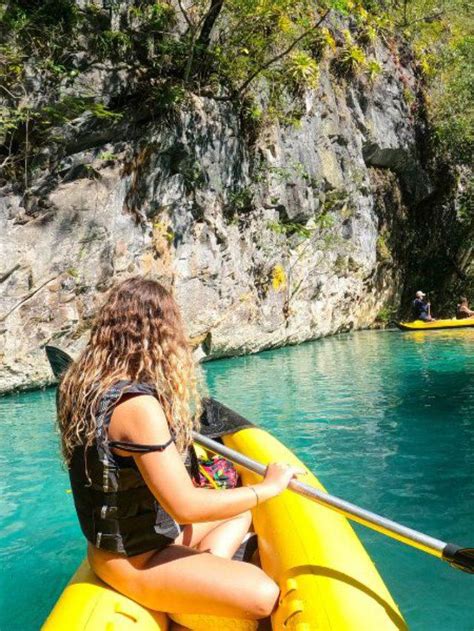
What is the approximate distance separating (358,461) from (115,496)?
3.70m

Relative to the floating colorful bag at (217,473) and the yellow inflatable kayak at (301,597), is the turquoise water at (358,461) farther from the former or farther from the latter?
the floating colorful bag at (217,473)

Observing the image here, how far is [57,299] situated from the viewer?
34.5 feet

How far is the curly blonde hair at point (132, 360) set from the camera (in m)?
2.04

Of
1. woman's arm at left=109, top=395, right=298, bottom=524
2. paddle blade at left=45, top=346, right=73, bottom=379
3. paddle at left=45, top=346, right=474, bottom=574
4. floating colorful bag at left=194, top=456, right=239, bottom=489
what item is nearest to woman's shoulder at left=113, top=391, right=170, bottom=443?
woman's arm at left=109, top=395, right=298, bottom=524

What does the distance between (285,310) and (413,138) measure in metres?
8.98

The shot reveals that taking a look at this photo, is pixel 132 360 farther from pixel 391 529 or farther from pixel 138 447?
pixel 391 529

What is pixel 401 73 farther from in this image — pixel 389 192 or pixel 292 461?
pixel 292 461

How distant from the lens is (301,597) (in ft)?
6.73

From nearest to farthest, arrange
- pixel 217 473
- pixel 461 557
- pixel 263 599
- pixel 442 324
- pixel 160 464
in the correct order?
pixel 160 464
pixel 263 599
pixel 461 557
pixel 217 473
pixel 442 324

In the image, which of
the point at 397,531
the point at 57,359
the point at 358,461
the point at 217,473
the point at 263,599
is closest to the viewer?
the point at 263,599

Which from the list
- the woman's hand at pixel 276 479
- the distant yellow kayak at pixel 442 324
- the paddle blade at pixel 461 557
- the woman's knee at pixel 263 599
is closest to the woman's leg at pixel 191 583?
the woman's knee at pixel 263 599

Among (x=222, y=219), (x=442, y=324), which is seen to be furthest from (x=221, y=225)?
(x=442, y=324)

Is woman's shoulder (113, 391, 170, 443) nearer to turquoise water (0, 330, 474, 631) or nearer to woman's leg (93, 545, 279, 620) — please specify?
woman's leg (93, 545, 279, 620)

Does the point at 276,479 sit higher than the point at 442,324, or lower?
higher
